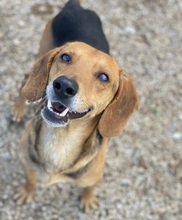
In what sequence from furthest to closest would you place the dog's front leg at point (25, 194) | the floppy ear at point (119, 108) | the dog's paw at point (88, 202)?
1. the dog's paw at point (88, 202)
2. the dog's front leg at point (25, 194)
3. the floppy ear at point (119, 108)

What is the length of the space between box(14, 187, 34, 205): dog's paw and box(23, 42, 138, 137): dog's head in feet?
4.95

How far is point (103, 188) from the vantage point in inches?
218

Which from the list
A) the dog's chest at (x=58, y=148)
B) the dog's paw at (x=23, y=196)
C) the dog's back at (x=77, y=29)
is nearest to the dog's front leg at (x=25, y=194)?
the dog's paw at (x=23, y=196)

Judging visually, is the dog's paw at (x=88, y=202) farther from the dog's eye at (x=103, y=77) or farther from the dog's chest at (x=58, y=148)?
the dog's eye at (x=103, y=77)

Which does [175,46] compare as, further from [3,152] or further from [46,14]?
[3,152]

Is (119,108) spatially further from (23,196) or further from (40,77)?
(23,196)

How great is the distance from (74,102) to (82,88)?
12 cm

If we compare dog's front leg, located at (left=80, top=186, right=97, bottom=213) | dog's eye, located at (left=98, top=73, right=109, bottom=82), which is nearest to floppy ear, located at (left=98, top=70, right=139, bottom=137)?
dog's eye, located at (left=98, top=73, right=109, bottom=82)

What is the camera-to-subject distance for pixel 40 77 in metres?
4.02

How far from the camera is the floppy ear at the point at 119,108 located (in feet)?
13.0

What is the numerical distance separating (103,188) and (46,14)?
283 cm

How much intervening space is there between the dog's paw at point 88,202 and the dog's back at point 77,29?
166 cm

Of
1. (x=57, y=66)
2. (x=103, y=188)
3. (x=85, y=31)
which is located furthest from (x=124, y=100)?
(x=103, y=188)

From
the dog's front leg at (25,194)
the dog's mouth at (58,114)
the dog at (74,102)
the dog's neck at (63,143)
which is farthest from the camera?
the dog's front leg at (25,194)
